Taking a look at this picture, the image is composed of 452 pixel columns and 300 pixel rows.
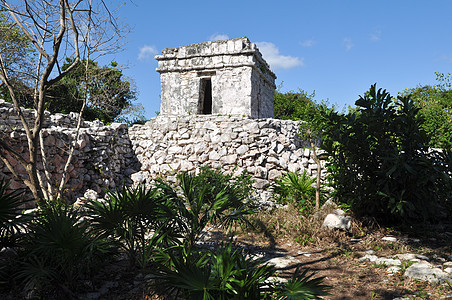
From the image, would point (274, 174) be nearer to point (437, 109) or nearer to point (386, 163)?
point (386, 163)

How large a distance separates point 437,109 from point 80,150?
13067 mm

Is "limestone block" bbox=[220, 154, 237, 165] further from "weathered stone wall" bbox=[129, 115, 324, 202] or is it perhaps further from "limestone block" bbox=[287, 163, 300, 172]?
"limestone block" bbox=[287, 163, 300, 172]

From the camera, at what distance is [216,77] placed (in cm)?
1088

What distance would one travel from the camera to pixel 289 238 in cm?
559

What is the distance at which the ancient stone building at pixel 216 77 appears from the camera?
10.5m

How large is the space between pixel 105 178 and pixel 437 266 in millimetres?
8178

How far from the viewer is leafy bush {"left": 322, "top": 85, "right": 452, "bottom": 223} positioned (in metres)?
5.33

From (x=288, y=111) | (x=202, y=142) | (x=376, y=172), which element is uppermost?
(x=288, y=111)

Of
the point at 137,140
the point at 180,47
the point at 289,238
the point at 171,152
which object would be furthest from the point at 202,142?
the point at 289,238

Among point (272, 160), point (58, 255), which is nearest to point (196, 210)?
point (58, 255)

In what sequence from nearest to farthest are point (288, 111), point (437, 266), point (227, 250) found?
point (227, 250) < point (437, 266) < point (288, 111)

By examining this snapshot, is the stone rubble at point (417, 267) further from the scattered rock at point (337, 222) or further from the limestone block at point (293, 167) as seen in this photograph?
the limestone block at point (293, 167)

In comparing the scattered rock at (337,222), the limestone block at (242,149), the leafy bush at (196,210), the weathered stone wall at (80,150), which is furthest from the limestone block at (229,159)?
the leafy bush at (196,210)

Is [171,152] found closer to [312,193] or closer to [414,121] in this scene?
[312,193]
